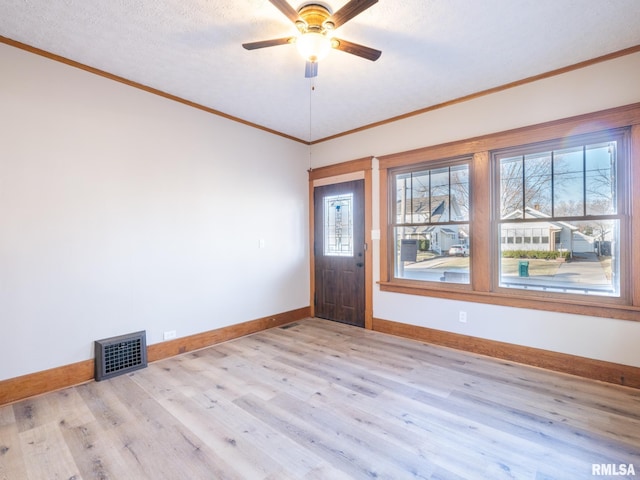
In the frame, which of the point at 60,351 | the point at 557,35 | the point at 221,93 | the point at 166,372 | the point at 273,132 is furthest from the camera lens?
the point at 273,132

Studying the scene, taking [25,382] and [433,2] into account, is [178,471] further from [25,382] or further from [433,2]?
[433,2]

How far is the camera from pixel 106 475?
5.47 feet

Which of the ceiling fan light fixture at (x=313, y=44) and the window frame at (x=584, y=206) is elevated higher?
the ceiling fan light fixture at (x=313, y=44)

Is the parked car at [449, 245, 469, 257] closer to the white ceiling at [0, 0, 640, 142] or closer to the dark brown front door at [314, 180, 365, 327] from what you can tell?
the dark brown front door at [314, 180, 365, 327]

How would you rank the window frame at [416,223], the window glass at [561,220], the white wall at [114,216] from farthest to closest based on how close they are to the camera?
the window frame at [416,223] → the window glass at [561,220] → the white wall at [114,216]

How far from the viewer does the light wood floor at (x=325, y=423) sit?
172cm

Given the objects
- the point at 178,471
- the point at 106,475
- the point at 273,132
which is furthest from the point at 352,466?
the point at 273,132

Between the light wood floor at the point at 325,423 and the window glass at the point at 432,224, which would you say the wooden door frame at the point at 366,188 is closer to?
the window glass at the point at 432,224

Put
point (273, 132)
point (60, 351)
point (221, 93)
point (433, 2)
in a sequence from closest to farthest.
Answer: point (433, 2)
point (60, 351)
point (221, 93)
point (273, 132)

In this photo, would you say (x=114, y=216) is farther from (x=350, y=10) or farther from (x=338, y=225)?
(x=338, y=225)

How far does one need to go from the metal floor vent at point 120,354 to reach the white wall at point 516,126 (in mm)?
2791

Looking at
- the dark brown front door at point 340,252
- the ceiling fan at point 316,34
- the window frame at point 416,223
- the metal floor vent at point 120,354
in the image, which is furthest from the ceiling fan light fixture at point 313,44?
the metal floor vent at point 120,354

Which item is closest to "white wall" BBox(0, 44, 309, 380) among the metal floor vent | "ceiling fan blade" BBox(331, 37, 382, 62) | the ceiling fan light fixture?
the metal floor vent

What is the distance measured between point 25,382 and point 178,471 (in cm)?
175
